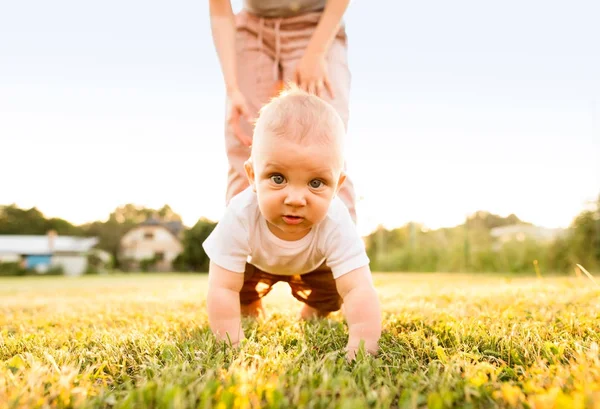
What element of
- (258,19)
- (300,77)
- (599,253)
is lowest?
(599,253)

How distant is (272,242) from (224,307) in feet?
1.19

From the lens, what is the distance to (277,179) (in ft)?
6.61

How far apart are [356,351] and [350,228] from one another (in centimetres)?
62

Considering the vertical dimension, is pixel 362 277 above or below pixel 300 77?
below

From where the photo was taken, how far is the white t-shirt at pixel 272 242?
220 cm

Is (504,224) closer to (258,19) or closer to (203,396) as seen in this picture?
(258,19)

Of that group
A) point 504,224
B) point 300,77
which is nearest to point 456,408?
point 300,77

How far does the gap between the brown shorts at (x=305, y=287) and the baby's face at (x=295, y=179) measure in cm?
75

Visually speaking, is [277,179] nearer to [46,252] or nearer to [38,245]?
[46,252]

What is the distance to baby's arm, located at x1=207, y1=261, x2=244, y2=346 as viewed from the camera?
84.6 inches

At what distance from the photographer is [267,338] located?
209 cm

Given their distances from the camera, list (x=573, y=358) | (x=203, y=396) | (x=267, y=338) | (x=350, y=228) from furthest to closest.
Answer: (x=350, y=228) → (x=267, y=338) → (x=573, y=358) → (x=203, y=396)

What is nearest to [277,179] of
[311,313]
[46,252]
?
[311,313]

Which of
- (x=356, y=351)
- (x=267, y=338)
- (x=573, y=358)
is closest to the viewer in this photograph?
(x=573, y=358)
